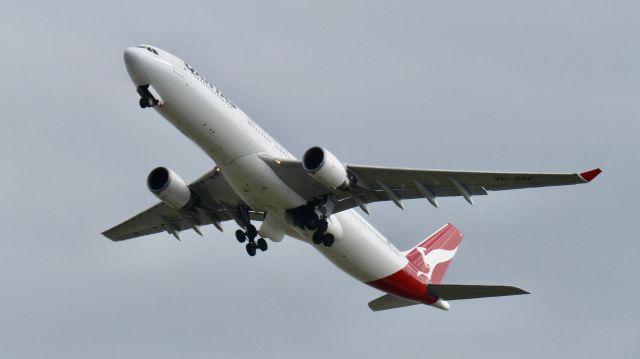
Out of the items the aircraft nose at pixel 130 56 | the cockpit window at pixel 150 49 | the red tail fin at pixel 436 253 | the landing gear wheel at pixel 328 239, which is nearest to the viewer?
the aircraft nose at pixel 130 56

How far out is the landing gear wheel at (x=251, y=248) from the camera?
40.6 metres

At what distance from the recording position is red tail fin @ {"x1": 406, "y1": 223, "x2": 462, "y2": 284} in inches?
1753

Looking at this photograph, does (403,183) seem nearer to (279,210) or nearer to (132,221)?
(279,210)

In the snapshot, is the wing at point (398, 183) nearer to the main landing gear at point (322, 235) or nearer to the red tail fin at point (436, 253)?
the main landing gear at point (322, 235)

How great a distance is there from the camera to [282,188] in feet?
119

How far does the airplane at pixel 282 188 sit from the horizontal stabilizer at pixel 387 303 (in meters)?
0.06

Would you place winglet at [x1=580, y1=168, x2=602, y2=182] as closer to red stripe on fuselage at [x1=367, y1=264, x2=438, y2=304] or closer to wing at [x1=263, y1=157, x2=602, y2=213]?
wing at [x1=263, y1=157, x2=602, y2=213]

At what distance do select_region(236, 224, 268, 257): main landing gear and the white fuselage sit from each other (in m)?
1.59

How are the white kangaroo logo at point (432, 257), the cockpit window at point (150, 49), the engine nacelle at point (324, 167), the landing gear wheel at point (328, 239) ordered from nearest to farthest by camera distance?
the cockpit window at point (150, 49)
the engine nacelle at point (324, 167)
the landing gear wheel at point (328, 239)
the white kangaroo logo at point (432, 257)

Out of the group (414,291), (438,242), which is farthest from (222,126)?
(438,242)

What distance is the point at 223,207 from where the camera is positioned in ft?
136

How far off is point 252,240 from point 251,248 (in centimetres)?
32

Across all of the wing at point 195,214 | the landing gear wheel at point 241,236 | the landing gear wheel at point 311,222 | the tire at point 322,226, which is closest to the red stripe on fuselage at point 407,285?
the tire at point 322,226

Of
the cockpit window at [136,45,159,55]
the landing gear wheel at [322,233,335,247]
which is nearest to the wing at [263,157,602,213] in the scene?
the landing gear wheel at [322,233,335,247]
